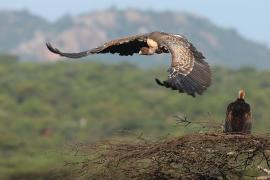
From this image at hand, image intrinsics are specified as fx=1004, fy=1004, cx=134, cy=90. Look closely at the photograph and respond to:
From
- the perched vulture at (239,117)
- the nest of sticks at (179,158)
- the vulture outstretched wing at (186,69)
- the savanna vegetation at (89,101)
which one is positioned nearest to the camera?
the vulture outstretched wing at (186,69)

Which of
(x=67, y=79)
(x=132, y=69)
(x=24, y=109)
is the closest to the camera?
(x=24, y=109)

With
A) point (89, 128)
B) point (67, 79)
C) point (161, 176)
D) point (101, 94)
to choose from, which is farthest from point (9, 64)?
point (161, 176)

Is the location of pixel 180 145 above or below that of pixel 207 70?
below

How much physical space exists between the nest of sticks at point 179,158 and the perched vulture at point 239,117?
64 centimetres

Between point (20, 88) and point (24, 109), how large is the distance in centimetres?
663

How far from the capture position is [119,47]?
10836 millimetres

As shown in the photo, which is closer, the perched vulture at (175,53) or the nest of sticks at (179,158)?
the perched vulture at (175,53)

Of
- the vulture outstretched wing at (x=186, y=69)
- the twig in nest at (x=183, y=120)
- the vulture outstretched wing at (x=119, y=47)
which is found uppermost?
the vulture outstretched wing at (x=119, y=47)

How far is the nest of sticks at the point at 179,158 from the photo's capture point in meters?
8.57

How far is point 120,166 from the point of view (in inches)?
349

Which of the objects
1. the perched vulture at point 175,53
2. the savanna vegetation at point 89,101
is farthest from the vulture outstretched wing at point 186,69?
the savanna vegetation at point 89,101

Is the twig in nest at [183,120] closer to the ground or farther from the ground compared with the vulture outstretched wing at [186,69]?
closer to the ground

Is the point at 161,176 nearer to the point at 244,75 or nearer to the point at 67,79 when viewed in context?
the point at 67,79

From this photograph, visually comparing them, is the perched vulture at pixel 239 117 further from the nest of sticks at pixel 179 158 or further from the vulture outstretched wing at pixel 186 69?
the vulture outstretched wing at pixel 186 69
